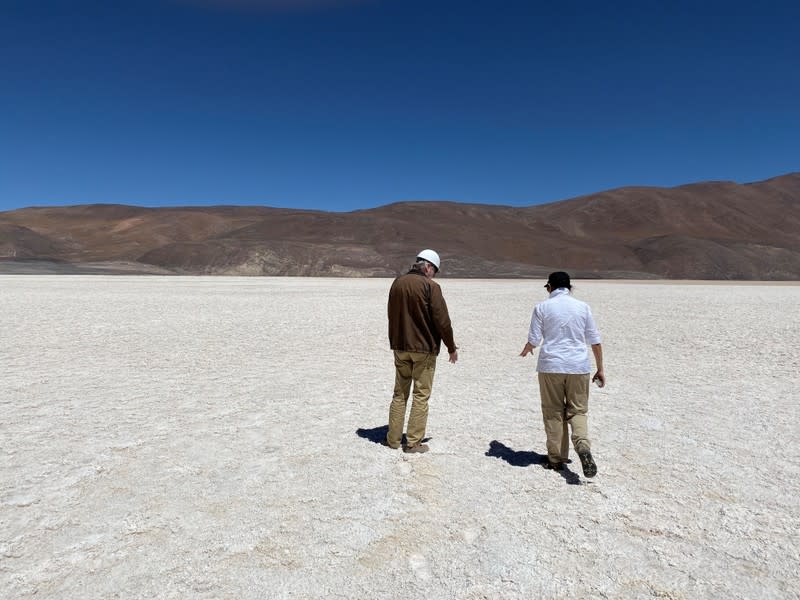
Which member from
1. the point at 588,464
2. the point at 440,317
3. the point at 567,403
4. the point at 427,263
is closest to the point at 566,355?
the point at 567,403

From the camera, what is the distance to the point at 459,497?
175 inches

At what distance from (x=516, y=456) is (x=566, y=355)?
1.34 metres

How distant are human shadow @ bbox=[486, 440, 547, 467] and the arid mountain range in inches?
3061

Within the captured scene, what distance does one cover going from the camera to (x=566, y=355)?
14.9 ft

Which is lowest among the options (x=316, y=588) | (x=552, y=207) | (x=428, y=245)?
(x=316, y=588)

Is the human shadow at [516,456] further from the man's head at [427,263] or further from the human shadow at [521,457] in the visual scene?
the man's head at [427,263]

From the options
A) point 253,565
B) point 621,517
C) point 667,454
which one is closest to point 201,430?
point 253,565

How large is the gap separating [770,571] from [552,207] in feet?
585

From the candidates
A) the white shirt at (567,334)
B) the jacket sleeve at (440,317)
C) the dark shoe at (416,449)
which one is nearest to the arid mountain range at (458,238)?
the dark shoe at (416,449)

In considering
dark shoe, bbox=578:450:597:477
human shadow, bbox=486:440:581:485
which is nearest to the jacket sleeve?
human shadow, bbox=486:440:581:485

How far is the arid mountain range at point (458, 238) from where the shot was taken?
91.9m

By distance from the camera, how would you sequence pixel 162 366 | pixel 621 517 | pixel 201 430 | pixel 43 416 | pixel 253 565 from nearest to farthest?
pixel 253 565
pixel 621 517
pixel 201 430
pixel 43 416
pixel 162 366

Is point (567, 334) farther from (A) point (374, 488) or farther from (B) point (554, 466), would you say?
(A) point (374, 488)

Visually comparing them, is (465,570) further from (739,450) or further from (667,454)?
(739,450)
